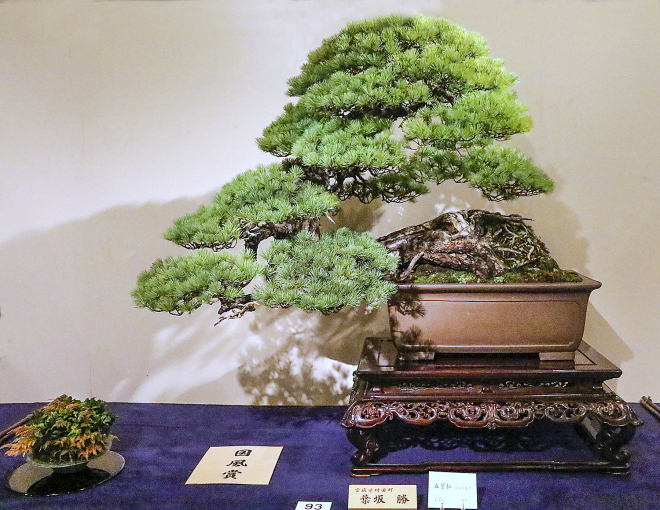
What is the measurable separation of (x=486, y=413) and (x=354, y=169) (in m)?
0.66

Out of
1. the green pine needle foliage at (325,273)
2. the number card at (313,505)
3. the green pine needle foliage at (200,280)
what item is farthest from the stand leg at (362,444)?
the green pine needle foliage at (200,280)

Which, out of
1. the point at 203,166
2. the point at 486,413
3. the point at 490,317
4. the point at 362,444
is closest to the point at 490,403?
the point at 486,413

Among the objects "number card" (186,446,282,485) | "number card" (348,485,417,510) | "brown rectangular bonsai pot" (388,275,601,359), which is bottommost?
"number card" (186,446,282,485)

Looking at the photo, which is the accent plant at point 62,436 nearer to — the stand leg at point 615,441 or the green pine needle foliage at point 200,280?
the green pine needle foliage at point 200,280

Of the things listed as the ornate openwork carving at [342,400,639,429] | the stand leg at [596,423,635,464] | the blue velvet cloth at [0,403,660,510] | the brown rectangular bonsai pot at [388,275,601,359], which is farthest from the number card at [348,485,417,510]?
the stand leg at [596,423,635,464]

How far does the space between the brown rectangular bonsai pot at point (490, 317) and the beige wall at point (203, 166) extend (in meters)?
0.46

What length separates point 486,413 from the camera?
139 centimetres

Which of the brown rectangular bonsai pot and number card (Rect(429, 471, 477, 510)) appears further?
the brown rectangular bonsai pot

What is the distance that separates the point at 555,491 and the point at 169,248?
4.47 feet

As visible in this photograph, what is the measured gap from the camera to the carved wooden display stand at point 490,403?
1379mm

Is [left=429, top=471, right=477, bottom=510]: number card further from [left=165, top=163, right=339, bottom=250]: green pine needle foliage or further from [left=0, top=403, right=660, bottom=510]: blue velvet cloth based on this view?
[left=165, top=163, right=339, bottom=250]: green pine needle foliage

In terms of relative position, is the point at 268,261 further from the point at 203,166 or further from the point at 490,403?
the point at 203,166

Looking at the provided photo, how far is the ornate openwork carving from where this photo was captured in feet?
4.50

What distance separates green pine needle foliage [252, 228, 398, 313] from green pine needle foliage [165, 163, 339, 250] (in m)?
0.07
